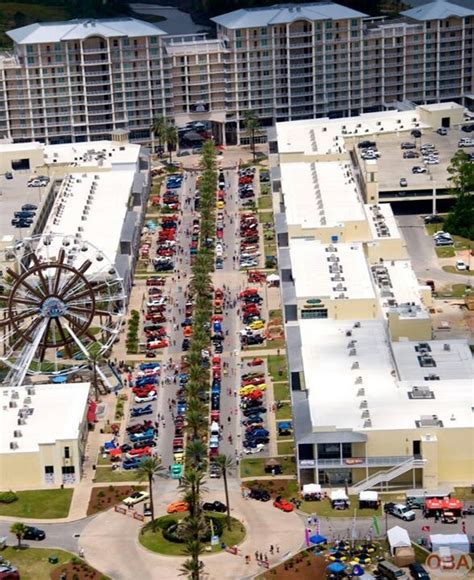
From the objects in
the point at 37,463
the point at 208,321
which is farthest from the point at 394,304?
the point at 37,463

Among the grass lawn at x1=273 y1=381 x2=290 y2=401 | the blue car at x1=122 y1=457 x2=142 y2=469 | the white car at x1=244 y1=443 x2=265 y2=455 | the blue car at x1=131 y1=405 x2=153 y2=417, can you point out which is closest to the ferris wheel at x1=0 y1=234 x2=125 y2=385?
the blue car at x1=131 y1=405 x2=153 y2=417

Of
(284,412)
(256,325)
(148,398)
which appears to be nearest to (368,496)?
(284,412)

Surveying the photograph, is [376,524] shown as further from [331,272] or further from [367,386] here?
[331,272]

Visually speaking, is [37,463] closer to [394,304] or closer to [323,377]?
[323,377]

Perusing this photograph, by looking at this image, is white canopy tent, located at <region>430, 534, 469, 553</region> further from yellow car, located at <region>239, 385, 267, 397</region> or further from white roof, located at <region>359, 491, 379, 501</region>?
yellow car, located at <region>239, 385, 267, 397</region>

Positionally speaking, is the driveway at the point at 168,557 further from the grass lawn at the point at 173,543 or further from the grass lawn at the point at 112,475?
the grass lawn at the point at 112,475

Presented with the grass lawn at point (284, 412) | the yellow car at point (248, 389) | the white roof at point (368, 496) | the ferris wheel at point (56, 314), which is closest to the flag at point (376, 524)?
the white roof at point (368, 496)
